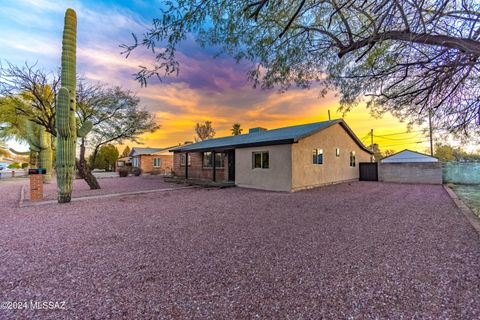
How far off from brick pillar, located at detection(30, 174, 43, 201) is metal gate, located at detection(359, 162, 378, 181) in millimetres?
19309

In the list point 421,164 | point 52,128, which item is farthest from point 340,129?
point 52,128

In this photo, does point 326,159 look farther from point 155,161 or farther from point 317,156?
point 155,161

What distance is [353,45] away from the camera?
13.1 ft

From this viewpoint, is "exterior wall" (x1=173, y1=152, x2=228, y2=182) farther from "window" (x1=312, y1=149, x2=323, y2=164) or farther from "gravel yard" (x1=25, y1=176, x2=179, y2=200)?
"window" (x1=312, y1=149, x2=323, y2=164)

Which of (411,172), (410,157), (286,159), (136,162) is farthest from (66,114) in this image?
(410,157)

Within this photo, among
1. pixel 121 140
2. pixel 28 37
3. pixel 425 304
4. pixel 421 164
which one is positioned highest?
pixel 28 37

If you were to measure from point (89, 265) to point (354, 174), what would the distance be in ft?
56.0

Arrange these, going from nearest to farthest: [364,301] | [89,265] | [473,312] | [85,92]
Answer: [473,312]
[364,301]
[89,265]
[85,92]

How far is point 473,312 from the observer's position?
6.64 ft

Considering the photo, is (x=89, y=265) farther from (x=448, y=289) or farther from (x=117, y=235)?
(x=448, y=289)

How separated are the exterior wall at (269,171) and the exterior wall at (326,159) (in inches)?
13.0

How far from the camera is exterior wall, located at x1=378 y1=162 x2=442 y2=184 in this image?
14.0 metres

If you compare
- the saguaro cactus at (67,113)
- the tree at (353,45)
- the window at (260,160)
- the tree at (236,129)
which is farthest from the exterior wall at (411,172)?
the tree at (236,129)

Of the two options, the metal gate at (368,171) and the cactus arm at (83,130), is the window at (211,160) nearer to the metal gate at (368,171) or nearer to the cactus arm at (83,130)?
the cactus arm at (83,130)
